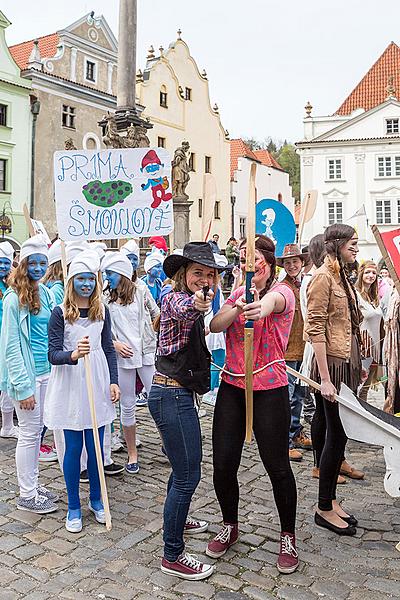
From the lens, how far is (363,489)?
5.27 metres

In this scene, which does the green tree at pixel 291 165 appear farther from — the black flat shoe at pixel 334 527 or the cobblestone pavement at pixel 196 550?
the black flat shoe at pixel 334 527

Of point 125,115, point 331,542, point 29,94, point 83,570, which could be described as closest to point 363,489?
point 331,542

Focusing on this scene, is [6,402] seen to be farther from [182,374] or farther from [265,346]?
[265,346]

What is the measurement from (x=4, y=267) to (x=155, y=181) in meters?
2.58

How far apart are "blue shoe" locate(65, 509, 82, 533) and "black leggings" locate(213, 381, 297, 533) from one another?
3.57 ft

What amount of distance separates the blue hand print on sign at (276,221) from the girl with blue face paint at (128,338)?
1482 millimetres

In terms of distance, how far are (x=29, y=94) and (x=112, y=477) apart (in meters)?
26.1

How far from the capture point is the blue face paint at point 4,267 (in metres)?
7.02

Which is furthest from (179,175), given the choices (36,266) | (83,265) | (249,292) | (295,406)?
(249,292)

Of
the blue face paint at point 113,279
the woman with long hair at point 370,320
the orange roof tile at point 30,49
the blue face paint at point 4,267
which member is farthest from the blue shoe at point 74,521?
the orange roof tile at point 30,49

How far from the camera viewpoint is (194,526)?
14.5 feet

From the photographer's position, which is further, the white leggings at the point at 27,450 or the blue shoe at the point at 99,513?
the white leggings at the point at 27,450

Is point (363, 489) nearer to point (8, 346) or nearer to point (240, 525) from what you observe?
point (240, 525)

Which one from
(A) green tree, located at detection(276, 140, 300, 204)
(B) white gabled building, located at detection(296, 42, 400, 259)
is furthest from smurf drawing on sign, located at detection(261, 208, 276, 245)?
(A) green tree, located at detection(276, 140, 300, 204)
